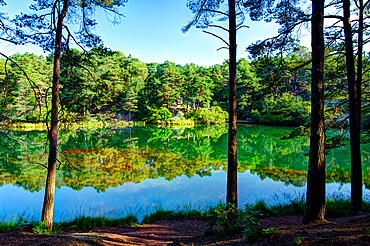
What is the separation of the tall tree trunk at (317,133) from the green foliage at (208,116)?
27847 millimetres

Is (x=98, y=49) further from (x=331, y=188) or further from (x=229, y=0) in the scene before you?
(x=331, y=188)

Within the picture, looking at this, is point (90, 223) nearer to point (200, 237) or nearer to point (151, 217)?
point (151, 217)

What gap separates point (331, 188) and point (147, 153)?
861cm

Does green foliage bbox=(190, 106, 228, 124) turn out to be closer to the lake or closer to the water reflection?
the water reflection

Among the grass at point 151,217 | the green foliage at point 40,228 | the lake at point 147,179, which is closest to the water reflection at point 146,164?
the lake at point 147,179

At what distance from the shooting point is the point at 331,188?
260 inches

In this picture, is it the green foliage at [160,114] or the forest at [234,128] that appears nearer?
the forest at [234,128]

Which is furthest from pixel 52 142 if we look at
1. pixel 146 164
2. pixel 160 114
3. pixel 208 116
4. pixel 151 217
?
pixel 208 116

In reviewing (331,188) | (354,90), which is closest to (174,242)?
(354,90)

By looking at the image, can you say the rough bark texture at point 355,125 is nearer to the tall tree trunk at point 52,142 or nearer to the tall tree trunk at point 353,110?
the tall tree trunk at point 353,110

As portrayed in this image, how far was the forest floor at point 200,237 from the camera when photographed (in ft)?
6.65

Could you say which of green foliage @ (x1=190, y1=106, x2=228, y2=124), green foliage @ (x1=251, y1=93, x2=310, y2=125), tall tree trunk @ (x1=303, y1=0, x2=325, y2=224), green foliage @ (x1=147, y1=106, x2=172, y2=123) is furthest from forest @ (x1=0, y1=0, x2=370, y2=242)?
green foliage @ (x1=190, y1=106, x2=228, y2=124)

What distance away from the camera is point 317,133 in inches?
115

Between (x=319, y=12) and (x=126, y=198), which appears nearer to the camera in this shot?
(x=319, y=12)
